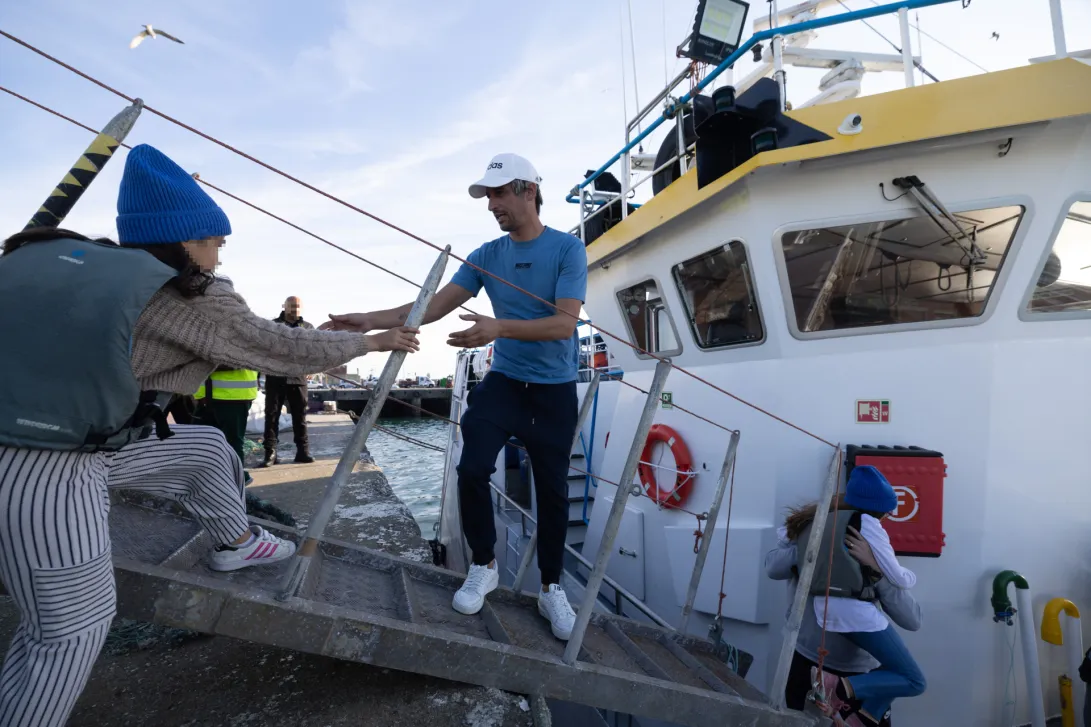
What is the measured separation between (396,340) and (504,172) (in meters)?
0.94

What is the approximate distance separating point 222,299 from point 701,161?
9.76 ft

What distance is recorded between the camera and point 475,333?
1.90 metres

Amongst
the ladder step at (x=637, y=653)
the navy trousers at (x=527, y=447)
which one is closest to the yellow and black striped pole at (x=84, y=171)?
the navy trousers at (x=527, y=447)

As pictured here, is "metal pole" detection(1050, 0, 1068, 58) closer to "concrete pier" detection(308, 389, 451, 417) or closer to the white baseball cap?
the white baseball cap

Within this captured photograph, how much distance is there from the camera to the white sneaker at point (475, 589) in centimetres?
225

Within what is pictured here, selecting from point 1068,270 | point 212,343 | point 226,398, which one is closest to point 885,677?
point 1068,270

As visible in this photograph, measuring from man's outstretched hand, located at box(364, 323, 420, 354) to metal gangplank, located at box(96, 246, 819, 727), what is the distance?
6 centimetres

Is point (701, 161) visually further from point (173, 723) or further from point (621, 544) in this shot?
point (173, 723)

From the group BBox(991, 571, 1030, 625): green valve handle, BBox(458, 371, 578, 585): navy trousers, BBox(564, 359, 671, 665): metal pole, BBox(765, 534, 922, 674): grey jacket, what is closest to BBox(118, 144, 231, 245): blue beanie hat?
BBox(458, 371, 578, 585): navy trousers

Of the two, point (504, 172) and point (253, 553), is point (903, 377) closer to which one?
point (504, 172)

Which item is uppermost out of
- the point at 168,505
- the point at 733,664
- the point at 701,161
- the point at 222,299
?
the point at 701,161

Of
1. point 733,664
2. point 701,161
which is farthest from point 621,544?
point 701,161

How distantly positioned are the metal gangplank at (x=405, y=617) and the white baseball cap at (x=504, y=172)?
0.54 m

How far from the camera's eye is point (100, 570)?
136 cm
